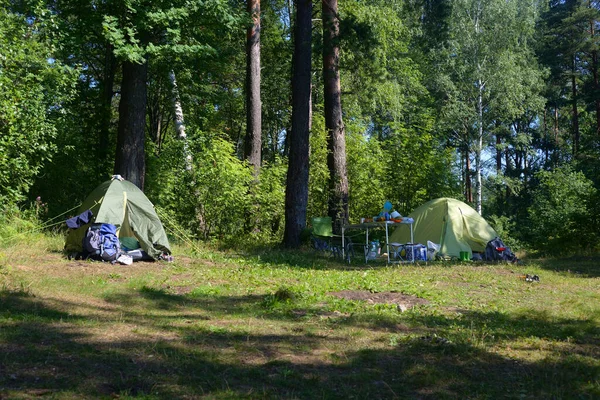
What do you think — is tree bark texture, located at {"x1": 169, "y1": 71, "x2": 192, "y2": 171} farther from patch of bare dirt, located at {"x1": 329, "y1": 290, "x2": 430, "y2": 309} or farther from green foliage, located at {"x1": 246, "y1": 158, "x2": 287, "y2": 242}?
patch of bare dirt, located at {"x1": 329, "y1": 290, "x2": 430, "y2": 309}

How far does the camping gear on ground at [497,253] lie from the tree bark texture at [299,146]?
14.6 ft

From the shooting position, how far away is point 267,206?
1666cm

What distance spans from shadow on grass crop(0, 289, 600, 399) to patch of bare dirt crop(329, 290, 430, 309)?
1311 millimetres

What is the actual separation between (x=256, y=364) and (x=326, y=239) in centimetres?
945

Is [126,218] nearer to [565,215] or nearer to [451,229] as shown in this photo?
[451,229]

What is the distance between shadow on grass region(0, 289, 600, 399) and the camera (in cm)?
394

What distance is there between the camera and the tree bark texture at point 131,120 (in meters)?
12.8

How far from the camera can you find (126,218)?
10758mm

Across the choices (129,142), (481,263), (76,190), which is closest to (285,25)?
(76,190)

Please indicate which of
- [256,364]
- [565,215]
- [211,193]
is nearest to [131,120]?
[211,193]

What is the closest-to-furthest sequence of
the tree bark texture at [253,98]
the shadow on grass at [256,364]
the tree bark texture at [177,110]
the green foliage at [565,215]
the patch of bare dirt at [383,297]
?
the shadow on grass at [256,364], the patch of bare dirt at [383,297], the tree bark texture at [253,98], the tree bark texture at [177,110], the green foliage at [565,215]

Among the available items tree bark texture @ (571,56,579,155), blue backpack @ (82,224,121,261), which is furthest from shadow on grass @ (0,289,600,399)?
tree bark texture @ (571,56,579,155)

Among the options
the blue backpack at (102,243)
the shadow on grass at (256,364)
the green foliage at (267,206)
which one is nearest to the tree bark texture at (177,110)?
the green foliage at (267,206)

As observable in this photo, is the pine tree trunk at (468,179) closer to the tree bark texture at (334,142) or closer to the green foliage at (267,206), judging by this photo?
the tree bark texture at (334,142)
